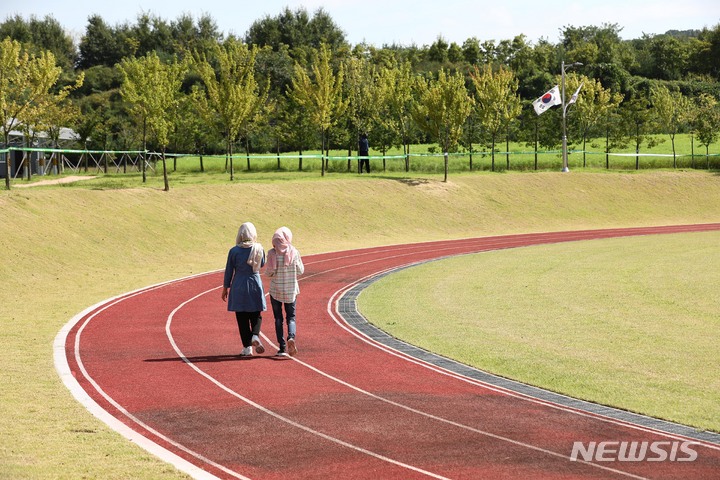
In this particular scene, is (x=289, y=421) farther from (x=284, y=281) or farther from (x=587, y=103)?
(x=587, y=103)

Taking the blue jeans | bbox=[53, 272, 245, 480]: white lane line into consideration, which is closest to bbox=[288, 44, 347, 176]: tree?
bbox=[53, 272, 245, 480]: white lane line

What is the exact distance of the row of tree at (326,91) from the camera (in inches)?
1843

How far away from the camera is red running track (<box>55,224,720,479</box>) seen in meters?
9.45

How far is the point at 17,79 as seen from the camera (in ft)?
124

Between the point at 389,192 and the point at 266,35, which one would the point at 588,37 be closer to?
the point at 266,35

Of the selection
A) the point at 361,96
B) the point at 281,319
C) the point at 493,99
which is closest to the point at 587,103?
the point at 493,99

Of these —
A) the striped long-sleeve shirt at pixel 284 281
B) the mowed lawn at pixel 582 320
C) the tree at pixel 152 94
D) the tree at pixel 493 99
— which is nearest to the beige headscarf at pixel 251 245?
the striped long-sleeve shirt at pixel 284 281

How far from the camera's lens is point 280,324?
15.3 m

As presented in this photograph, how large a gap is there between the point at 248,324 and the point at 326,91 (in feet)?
133

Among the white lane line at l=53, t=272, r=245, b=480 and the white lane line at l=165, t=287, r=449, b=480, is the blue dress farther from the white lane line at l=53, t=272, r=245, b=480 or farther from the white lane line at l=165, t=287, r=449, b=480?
the white lane line at l=53, t=272, r=245, b=480

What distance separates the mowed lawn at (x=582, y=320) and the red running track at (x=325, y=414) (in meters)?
1.21

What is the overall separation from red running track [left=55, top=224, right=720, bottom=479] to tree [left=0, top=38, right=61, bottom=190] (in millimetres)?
21253

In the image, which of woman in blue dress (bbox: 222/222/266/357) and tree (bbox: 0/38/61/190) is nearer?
woman in blue dress (bbox: 222/222/266/357)

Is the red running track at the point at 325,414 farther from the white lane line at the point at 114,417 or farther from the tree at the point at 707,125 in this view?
the tree at the point at 707,125
